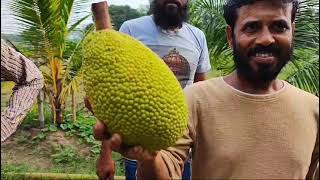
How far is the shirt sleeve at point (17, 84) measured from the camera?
57.2 inches

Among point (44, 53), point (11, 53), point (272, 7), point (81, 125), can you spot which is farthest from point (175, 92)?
point (81, 125)

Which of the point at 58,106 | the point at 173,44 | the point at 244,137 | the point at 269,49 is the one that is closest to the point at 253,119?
the point at 244,137

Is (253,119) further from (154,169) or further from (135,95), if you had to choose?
(135,95)

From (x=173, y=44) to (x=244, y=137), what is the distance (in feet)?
4.45

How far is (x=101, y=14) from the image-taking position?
1.01 meters

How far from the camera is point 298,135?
1.23 m

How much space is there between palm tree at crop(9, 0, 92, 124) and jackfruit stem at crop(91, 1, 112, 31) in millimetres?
3255

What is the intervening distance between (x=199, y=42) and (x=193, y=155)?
1.47 metres

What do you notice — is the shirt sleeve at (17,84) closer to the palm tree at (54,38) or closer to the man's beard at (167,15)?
the man's beard at (167,15)

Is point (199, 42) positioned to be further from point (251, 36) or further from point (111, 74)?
point (111, 74)

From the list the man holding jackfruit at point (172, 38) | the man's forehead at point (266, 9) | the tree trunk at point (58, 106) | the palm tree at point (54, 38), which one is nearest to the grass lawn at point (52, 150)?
the tree trunk at point (58, 106)

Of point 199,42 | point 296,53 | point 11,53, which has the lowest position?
point 296,53

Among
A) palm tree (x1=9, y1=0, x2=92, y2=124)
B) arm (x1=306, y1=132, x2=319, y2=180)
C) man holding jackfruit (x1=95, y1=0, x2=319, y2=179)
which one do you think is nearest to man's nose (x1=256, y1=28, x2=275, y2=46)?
man holding jackfruit (x1=95, y1=0, x2=319, y2=179)

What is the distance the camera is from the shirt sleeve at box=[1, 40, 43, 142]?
1.45m
